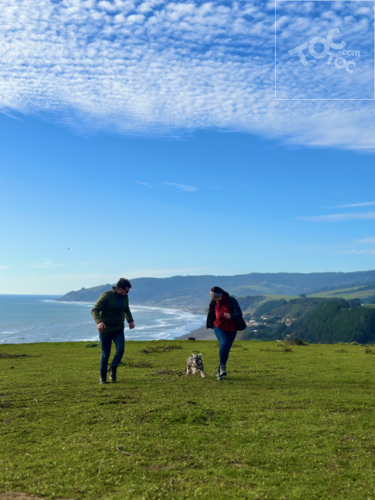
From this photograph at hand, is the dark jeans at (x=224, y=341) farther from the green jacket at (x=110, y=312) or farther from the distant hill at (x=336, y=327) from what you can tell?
the distant hill at (x=336, y=327)

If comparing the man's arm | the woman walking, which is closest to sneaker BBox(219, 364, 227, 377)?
the woman walking

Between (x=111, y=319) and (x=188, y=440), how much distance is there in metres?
5.70

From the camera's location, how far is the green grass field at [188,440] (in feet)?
14.5

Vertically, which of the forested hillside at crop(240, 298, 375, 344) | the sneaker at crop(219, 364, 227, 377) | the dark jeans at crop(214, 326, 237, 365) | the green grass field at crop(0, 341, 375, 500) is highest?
the dark jeans at crop(214, 326, 237, 365)

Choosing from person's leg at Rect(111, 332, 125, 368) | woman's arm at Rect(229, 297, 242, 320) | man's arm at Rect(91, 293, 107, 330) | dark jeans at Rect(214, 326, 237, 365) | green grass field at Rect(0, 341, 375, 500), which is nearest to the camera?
green grass field at Rect(0, 341, 375, 500)

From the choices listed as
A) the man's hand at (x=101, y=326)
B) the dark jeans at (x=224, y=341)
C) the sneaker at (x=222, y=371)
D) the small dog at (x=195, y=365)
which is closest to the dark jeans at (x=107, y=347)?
the man's hand at (x=101, y=326)

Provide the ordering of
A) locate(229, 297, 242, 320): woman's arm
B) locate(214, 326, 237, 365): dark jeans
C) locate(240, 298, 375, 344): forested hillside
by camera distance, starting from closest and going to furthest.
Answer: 1. locate(229, 297, 242, 320): woman's arm
2. locate(214, 326, 237, 365): dark jeans
3. locate(240, 298, 375, 344): forested hillside

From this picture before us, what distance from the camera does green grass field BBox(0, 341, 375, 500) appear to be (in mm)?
4410

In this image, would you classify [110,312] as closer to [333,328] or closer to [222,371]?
[222,371]

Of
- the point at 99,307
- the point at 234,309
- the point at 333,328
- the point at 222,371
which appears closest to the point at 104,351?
the point at 99,307

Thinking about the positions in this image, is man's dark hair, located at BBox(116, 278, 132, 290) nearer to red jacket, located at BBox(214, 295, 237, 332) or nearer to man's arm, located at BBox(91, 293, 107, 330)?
man's arm, located at BBox(91, 293, 107, 330)

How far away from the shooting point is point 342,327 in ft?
516

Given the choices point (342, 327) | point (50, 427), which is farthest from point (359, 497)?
point (342, 327)

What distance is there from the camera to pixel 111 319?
1104 cm
